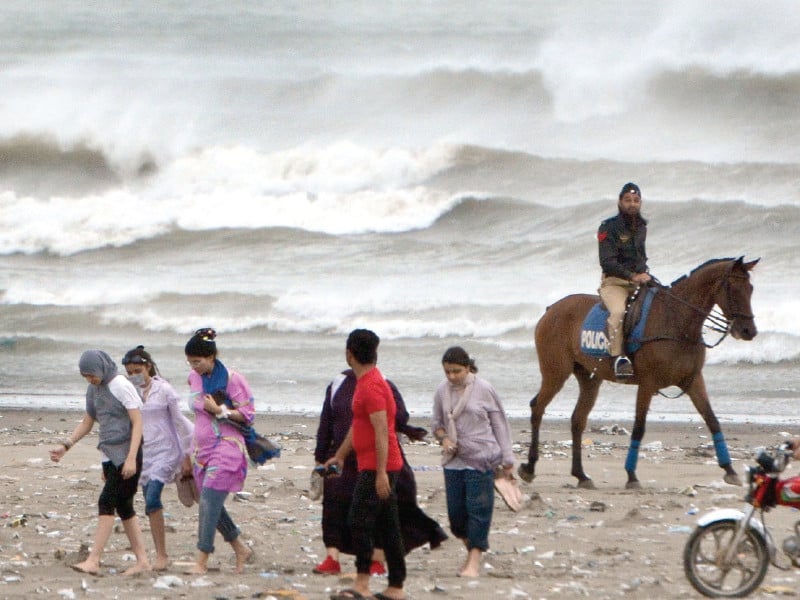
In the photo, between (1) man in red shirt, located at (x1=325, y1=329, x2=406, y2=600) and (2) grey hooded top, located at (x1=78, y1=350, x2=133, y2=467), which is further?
(2) grey hooded top, located at (x1=78, y1=350, x2=133, y2=467)

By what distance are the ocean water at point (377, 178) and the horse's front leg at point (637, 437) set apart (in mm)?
4773

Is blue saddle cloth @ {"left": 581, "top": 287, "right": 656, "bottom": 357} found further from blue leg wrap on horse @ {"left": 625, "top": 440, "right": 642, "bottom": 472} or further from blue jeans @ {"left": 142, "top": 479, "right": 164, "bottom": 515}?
blue jeans @ {"left": 142, "top": 479, "right": 164, "bottom": 515}

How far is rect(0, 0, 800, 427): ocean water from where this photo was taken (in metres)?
24.1

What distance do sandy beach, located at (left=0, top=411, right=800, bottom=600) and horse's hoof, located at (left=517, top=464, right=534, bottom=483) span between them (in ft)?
0.25

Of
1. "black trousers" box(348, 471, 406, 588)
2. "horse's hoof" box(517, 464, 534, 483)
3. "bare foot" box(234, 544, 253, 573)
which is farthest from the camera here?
"horse's hoof" box(517, 464, 534, 483)

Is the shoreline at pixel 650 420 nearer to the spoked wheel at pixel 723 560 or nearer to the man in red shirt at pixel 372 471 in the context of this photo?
the spoked wheel at pixel 723 560

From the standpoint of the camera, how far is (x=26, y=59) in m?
54.4

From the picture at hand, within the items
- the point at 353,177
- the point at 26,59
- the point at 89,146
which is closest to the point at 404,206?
the point at 353,177

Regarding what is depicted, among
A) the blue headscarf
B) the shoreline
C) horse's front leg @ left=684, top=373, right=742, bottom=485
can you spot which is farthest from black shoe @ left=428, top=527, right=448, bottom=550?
the shoreline

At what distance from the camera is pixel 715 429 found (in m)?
11.5

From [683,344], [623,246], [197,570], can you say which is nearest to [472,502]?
[197,570]

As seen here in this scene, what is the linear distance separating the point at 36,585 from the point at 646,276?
233 inches

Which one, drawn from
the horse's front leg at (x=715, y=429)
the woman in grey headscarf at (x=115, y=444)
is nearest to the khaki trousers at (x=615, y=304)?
the horse's front leg at (x=715, y=429)

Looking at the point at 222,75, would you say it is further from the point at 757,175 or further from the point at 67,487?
the point at 67,487
